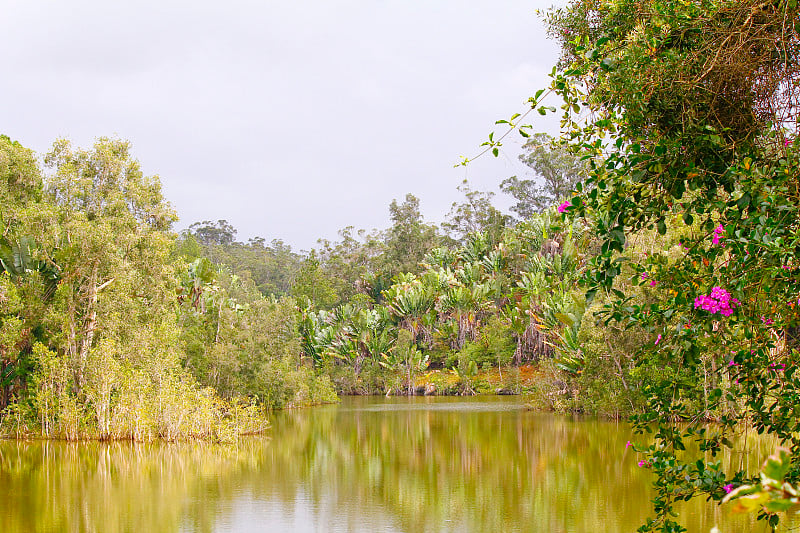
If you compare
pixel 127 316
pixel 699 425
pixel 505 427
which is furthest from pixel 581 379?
pixel 699 425

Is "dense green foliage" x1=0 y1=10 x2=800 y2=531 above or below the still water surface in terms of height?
above

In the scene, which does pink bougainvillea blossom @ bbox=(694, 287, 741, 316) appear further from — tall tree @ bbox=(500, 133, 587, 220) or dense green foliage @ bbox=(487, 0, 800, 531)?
tall tree @ bbox=(500, 133, 587, 220)

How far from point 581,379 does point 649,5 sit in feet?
59.8

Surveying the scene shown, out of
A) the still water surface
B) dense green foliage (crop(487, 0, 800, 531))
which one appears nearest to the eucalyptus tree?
the still water surface

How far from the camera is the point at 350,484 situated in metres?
11.9

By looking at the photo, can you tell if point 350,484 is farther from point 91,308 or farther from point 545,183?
point 545,183

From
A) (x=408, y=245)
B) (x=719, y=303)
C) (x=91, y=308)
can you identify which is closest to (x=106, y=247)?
(x=91, y=308)

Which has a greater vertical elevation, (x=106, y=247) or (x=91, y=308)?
(x=106, y=247)

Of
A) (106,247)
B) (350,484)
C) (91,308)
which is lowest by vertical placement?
(350,484)

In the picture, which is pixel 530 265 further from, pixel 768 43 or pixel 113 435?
pixel 768 43

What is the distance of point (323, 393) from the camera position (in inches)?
1181

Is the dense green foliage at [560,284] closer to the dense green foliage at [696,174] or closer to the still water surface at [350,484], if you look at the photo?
the dense green foliage at [696,174]

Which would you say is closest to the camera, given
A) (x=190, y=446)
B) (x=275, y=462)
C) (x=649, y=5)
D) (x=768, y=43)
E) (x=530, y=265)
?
(x=768, y=43)

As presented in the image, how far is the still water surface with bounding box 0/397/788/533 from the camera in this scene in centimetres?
891
